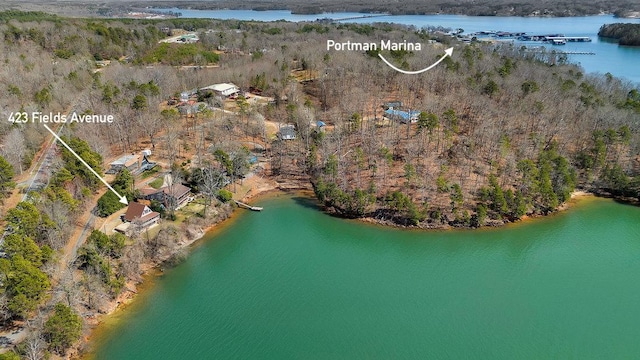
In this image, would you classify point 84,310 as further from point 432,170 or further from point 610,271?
point 610,271

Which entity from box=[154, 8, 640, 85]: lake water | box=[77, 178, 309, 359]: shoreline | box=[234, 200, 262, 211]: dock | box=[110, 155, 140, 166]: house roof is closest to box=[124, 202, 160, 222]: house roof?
box=[77, 178, 309, 359]: shoreline

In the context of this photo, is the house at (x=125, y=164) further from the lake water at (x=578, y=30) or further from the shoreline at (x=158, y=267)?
the lake water at (x=578, y=30)

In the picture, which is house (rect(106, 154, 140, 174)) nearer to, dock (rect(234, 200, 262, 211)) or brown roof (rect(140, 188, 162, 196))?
brown roof (rect(140, 188, 162, 196))

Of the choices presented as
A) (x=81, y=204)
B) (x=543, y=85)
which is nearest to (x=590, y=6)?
(x=543, y=85)

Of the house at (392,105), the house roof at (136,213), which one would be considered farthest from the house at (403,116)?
the house roof at (136,213)

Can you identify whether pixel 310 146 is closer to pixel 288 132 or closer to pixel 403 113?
pixel 288 132

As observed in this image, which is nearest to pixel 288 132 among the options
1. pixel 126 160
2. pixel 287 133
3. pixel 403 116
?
pixel 287 133

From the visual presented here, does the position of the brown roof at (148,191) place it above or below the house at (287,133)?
below
